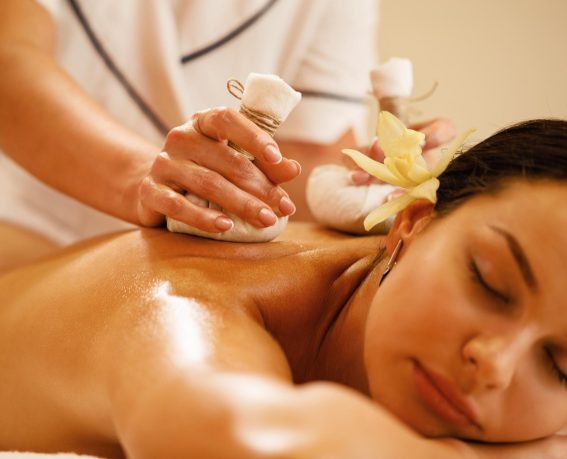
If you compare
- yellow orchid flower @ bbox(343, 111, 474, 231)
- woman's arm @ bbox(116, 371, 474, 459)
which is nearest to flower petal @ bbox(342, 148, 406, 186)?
yellow orchid flower @ bbox(343, 111, 474, 231)

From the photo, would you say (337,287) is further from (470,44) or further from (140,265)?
(470,44)

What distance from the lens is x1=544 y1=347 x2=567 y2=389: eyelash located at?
31.0 inches

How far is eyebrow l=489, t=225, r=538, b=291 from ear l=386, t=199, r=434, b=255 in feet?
0.48

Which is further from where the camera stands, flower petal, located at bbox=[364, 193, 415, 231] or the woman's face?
flower petal, located at bbox=[364, 193, 415, 231]

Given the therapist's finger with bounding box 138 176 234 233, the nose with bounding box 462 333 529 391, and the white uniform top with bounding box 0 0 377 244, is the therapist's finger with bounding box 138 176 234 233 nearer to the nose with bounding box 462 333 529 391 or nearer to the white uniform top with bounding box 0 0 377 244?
the nose with bounding box 462 333 529 391

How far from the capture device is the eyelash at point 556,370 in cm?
79

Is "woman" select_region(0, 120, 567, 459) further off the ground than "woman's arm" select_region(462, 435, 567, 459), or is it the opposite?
"woman" select_region(0, 120, 567, 459)

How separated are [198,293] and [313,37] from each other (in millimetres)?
1009

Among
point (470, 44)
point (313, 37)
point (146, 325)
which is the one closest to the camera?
point (146, 325)

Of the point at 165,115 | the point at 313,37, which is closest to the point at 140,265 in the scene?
the point at 165,115

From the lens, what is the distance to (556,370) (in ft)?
2.60

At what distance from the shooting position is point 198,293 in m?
0.80

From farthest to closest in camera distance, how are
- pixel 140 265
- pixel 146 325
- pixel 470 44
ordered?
pixel 470 44
pixel 140 265
pixel 146 325

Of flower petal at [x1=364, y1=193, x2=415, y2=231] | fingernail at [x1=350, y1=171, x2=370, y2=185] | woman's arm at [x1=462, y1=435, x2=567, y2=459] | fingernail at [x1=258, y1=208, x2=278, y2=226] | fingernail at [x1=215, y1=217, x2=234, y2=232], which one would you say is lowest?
woman's arm at [x1=462, y1=435, x2=567, y2=459]
